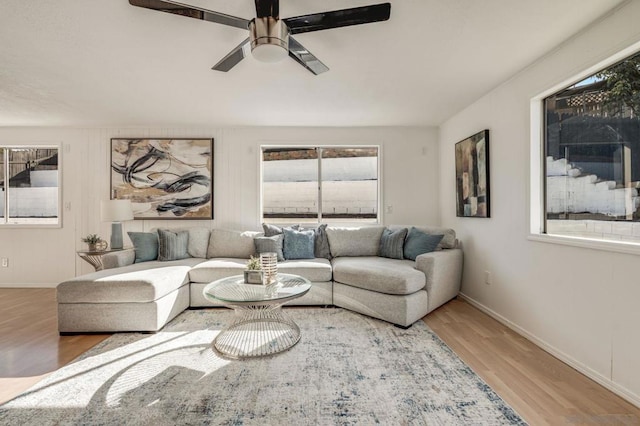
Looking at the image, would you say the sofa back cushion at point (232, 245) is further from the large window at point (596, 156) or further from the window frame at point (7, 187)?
the large window at point (596, 156)

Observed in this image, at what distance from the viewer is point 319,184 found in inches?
183

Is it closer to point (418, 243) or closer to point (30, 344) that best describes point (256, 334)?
point (30, 344)

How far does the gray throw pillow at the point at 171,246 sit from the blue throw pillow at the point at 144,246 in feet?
0.22

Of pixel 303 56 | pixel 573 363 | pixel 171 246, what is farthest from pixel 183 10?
pixel 573 363

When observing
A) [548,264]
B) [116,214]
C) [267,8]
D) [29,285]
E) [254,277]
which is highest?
[267,8]

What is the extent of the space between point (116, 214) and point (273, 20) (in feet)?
10.8

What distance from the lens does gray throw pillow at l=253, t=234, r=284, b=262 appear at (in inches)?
149

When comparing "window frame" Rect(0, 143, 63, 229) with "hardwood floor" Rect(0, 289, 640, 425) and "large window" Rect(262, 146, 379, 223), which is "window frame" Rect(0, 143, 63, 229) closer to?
"hardwood floor" Rect(0, 289, 640, 425)

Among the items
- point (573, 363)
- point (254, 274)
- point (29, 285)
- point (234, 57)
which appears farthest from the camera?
point (29, 285)

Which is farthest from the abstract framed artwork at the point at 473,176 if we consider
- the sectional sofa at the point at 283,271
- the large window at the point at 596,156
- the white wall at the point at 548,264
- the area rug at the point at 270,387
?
the area rug at the point at 270,387

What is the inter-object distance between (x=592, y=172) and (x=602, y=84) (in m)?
0.59

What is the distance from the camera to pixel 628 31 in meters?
1.81

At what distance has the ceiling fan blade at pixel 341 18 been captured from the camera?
5.19ft

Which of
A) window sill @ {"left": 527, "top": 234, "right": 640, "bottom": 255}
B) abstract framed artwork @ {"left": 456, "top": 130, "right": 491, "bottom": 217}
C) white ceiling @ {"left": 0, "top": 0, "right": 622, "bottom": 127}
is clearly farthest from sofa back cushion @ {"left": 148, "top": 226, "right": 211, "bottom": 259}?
window sill @ {"left": 527, "top": 234, "right": 640, "bottom": 255}
